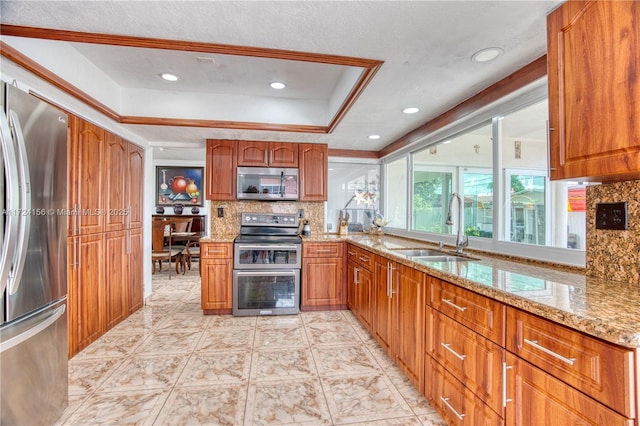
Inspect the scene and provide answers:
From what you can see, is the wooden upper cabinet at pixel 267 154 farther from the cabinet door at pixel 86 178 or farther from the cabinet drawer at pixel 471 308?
the cabinet drawer at pixel 471 308

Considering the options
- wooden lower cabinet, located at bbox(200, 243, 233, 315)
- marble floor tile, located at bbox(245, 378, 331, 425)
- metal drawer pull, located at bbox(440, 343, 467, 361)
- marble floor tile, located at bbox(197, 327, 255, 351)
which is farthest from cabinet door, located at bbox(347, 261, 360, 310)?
metal drawer pull, located at bbox(440, 343, 467, 361)

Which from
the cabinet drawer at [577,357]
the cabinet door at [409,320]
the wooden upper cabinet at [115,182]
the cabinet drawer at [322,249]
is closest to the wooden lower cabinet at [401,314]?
the cabinet door at [409,320]

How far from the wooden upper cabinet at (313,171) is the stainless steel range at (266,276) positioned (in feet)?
2.18

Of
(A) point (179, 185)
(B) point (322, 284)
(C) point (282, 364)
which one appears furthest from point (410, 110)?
(A) point (179, 185)

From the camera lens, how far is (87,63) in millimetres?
2469

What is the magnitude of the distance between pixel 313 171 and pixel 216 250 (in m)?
1.54

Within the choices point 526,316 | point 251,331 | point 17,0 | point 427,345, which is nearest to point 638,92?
point 526,316

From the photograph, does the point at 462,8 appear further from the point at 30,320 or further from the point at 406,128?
the point at 30,320

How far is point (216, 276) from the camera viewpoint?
3.36 meters

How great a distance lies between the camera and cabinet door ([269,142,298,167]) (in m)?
3.74

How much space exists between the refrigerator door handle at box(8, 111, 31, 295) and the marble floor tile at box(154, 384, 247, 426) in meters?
1.06

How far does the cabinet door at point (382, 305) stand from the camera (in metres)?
2.33

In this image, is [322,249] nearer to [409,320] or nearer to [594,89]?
[409,320]

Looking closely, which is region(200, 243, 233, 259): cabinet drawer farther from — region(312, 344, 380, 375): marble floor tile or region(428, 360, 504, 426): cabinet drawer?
region(428, 360, 504, 426): cabinet drawer
